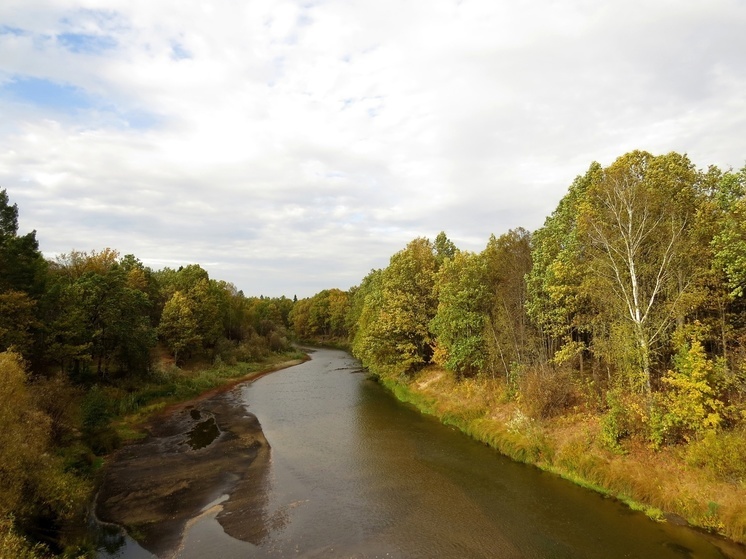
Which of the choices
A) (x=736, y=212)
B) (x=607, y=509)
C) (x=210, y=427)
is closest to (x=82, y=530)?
(x=210, y=427)

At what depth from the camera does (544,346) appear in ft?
112

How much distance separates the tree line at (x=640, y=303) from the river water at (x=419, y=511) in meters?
5.11

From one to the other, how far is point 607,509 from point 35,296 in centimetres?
4282

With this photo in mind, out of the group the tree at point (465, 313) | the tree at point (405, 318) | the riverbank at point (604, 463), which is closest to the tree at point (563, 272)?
the riverbank at point (604, 463)

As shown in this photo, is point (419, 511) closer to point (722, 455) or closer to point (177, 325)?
point (722, 455)

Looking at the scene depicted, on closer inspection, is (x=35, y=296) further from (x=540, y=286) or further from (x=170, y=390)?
(x=540, y=286)

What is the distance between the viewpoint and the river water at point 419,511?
17797 mm

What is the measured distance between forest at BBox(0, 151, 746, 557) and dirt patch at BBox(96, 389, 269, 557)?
171cm

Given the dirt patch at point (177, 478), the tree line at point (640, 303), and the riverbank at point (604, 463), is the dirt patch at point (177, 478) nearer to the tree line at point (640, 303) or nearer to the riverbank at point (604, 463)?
the riverbank at point (604, 463)

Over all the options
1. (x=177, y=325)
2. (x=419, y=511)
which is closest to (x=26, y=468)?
(x=419, y=511)

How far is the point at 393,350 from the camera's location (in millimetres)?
50469

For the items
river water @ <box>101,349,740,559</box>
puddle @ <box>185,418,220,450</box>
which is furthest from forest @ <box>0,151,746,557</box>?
puddle @ <box>185,418,220,450</box>

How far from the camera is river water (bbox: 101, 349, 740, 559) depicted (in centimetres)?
1780

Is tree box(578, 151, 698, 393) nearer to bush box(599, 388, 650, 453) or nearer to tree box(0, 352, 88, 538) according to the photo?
bush box(599, 388, 650, 453)
